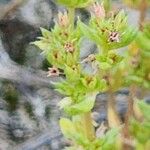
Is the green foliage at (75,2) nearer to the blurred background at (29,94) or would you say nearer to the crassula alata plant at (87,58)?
the crassula alata plant at (87,58)

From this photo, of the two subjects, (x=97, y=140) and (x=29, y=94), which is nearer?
(x=97, y=140)

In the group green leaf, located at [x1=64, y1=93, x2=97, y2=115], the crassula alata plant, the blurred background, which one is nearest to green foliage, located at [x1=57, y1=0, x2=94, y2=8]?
the crassula alata plant

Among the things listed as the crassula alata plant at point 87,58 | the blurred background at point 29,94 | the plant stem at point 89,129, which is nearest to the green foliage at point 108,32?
the crassula alata plant at point 87,58

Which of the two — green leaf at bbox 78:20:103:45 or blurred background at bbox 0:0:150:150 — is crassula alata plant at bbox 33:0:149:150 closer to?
green leaf at bbox 78:20:103:45

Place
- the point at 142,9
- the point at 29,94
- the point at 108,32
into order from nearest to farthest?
1. the point at 108,32
2. the point at 142,9
3. the point at 29,94

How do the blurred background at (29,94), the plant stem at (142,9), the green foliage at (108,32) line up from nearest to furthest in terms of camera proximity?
1. the green foliage at (108,32)
2. the plant stem at (142,9)
3. the blurred background at (29,94)

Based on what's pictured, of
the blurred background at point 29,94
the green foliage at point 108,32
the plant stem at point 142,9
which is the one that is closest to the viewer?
the green foliage at point 108,32

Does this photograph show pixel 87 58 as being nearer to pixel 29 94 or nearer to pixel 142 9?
pixel 142 9

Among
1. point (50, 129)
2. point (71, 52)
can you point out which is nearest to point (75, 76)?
point (71, 52)

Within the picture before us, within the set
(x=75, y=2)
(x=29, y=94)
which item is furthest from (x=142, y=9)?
(x=29, y=94)
